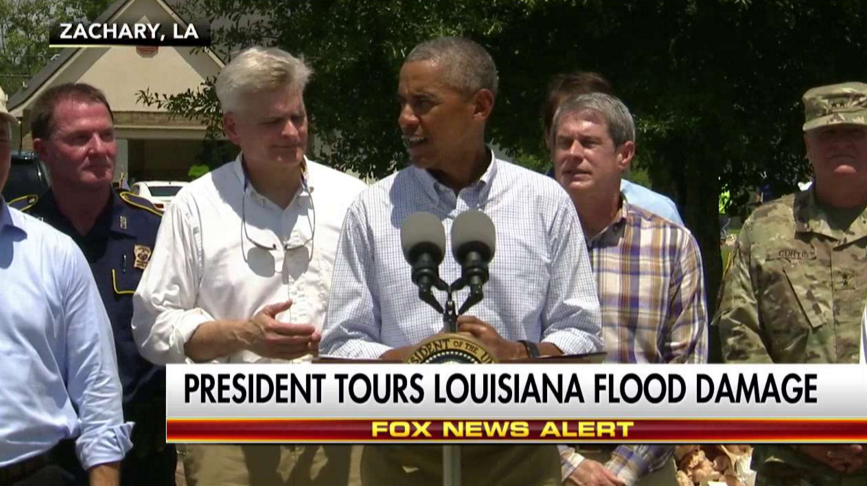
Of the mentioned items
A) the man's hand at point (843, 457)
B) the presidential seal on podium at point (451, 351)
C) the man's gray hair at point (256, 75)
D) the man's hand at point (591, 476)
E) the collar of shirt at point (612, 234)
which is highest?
the man's gray hair at point (256, 75)

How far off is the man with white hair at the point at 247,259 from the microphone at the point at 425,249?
1.07 metres

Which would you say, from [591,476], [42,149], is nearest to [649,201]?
[591,476]

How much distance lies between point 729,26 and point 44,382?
9.34 m

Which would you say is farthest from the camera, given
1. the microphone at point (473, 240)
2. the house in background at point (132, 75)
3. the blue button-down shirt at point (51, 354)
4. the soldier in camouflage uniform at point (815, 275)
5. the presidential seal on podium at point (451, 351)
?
the house in background at point (132, 75)

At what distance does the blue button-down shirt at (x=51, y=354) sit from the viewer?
3.75m

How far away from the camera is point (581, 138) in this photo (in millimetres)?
4734

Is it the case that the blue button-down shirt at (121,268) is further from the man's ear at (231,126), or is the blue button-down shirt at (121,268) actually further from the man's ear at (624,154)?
the man's ear at (624,154)

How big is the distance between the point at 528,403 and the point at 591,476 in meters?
1.55

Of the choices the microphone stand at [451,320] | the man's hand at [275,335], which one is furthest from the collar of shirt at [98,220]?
the microphone stand at [451,320]

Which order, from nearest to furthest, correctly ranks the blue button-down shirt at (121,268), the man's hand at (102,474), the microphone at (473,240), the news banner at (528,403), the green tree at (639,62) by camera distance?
the news banner at (528,403), the microphone at (473,240), the man's hand at (102,474), the blue button-down shirt at (121,268), the green tree at (639,62)

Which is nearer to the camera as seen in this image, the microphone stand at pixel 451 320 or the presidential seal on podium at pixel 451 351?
the presidential seal on podium at pixel 451 351

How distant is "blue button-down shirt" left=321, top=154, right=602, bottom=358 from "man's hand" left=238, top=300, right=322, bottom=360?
0.84 feet

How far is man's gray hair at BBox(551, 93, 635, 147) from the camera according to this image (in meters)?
4.75

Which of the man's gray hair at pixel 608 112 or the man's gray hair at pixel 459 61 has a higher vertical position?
the man's gray hair at pixel 459 61
